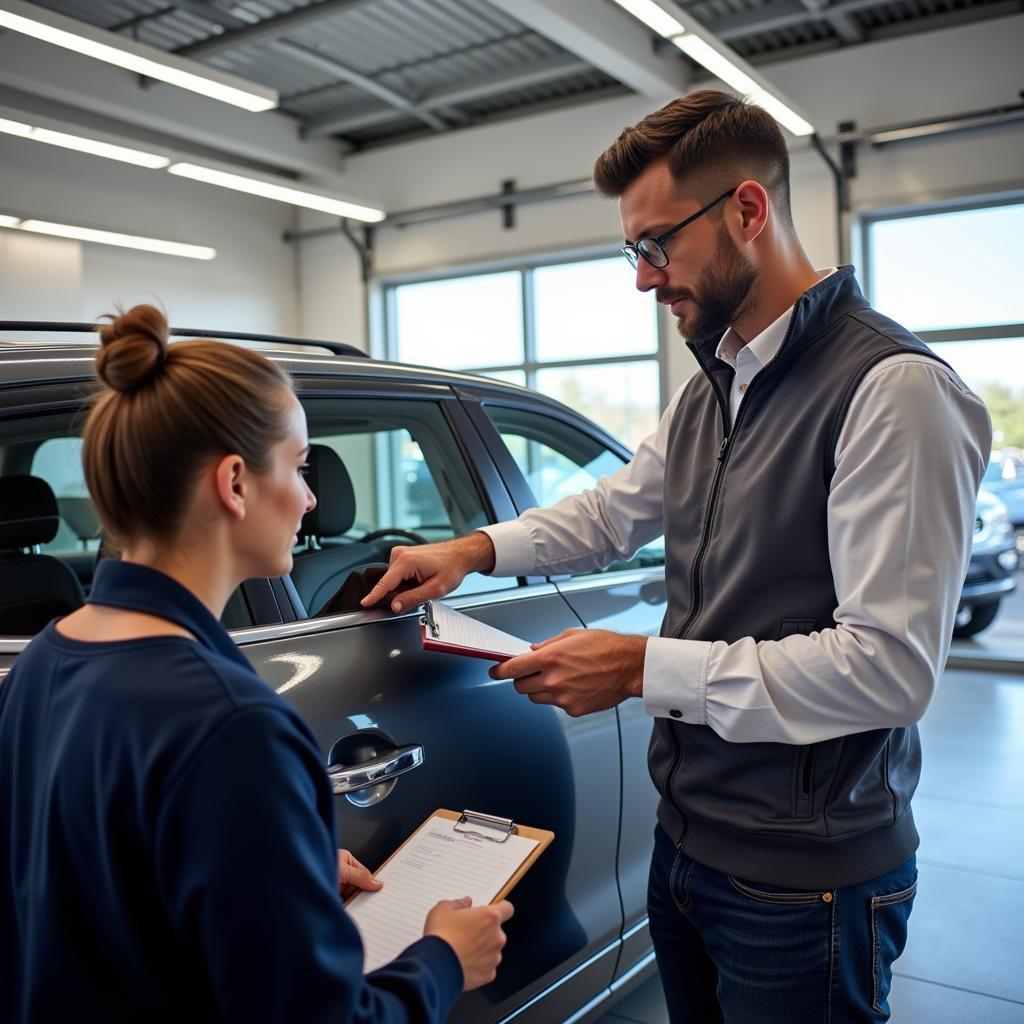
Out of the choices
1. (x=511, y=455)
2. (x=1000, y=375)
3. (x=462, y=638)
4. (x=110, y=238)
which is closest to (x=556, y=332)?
(x=1000, y=375)

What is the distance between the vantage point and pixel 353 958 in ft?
2.63

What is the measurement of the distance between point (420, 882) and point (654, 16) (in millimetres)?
4752

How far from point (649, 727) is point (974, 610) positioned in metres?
5.43

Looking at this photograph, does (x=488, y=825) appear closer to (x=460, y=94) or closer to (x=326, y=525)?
(x=326, y=525)

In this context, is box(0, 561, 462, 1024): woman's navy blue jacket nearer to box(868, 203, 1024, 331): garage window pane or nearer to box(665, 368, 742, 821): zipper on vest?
box(665, 368, 742, 821): zipper on vest

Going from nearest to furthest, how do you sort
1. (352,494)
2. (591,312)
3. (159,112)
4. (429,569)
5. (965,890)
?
(429,569) < (352,494) < (965,890) < (159,112) < (591,312)

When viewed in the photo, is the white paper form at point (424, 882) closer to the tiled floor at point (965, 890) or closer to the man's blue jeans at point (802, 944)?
the man's blue jeans at point (802, 944)

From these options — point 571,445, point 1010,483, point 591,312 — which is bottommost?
point 1010,483

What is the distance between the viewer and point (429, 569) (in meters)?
A: 1.69

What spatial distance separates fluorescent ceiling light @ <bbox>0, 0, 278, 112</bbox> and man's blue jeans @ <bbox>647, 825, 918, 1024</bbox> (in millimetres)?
4962

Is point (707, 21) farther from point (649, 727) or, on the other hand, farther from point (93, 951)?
point (93, 951)

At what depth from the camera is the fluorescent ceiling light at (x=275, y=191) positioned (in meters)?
7.11

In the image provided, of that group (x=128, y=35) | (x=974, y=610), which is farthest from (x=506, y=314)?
(x=974, y=610)

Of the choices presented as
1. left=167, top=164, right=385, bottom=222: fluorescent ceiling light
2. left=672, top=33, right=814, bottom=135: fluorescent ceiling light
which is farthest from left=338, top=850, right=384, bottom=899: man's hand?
left=167, top=164, right=385, bottom=222: fluorescent ceiling light
